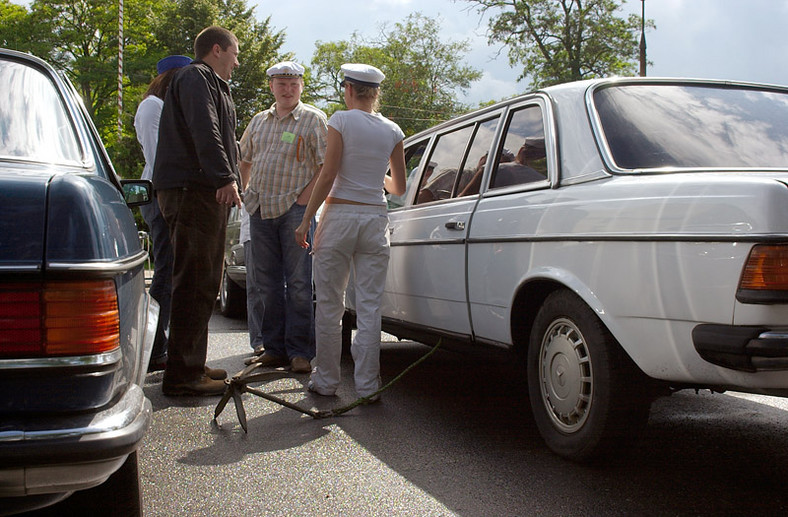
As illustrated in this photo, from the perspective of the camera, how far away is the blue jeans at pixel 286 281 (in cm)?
600

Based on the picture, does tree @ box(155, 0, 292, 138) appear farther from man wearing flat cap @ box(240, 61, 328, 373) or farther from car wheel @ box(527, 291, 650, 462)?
car wheel @ box(527, 291, 650, 462)

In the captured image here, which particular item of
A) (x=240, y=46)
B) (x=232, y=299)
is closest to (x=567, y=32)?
(x=240, y=46)

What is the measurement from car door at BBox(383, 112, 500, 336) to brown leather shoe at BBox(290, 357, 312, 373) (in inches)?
28.2

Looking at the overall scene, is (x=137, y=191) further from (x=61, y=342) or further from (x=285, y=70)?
(x=285, y=70)

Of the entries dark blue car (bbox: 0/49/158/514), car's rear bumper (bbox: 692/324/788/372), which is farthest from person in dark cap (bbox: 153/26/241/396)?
car's rear bumper (bbox: 692/324/788/372)

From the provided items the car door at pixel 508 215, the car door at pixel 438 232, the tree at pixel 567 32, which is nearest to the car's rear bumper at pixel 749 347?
the car door at pixel 508 215

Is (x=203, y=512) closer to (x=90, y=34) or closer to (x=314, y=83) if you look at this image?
(x=90, y=34)

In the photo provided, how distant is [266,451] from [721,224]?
227 centimetres

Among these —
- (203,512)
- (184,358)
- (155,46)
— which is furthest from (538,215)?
(155,46)

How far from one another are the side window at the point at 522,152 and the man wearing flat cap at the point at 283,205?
182 cm

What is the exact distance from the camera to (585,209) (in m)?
3.46

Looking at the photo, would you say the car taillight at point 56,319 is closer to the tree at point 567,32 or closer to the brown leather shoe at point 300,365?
the brown leather shoe at point 300,365

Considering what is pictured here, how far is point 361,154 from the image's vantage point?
191 inches

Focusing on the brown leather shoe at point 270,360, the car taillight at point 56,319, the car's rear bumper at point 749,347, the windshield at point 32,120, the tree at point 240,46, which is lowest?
the brown leather shoe at point 270,360
